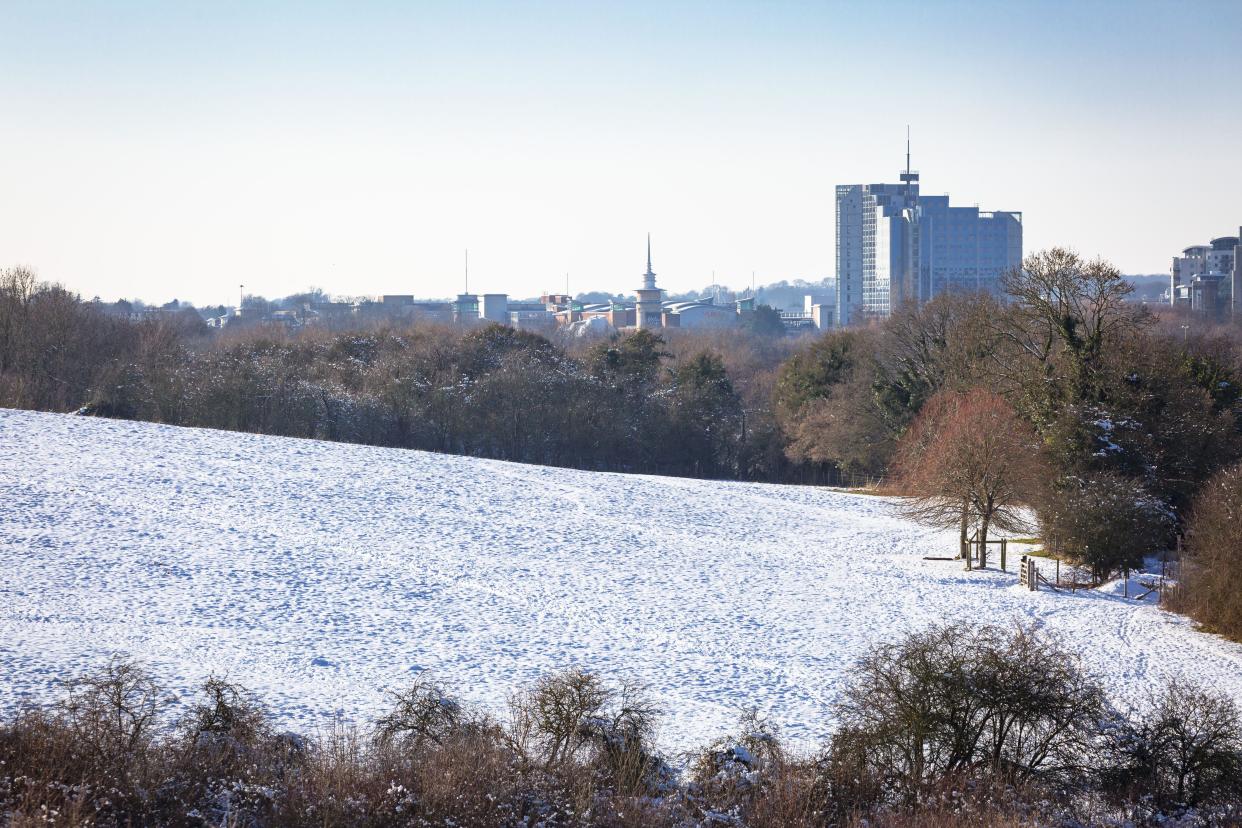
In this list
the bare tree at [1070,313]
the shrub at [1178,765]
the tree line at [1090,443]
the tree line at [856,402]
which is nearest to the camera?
the shrub at [1178,765]

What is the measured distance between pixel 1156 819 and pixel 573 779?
6.68 metres

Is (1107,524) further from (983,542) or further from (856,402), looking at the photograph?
(856,402)

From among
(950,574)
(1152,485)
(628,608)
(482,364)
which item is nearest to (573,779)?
(628,608)

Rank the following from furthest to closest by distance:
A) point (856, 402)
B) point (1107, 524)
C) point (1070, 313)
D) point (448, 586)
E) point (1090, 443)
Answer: point (856, 402) < point (1070, 313) < point (1090, 443) < point (1107, 524) < point (448, 586)

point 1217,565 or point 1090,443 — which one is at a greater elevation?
point 1090,443

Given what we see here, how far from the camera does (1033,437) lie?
36688 mm

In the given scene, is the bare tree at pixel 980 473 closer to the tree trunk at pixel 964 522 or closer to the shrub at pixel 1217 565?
the tree trunk at pixel 964 522

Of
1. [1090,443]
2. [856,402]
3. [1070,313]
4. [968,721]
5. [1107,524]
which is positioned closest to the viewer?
[968,721]

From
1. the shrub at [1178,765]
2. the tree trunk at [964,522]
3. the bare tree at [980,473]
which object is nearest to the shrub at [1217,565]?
the bare tree at [980,473]

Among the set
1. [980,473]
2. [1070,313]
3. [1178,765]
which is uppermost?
[1070,313]

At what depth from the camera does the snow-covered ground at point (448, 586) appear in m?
21.1

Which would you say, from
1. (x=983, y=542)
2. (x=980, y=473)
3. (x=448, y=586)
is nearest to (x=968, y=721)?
(x=448, y=586)

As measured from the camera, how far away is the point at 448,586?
92.5 feet

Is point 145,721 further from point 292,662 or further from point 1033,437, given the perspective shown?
point 1033,437
